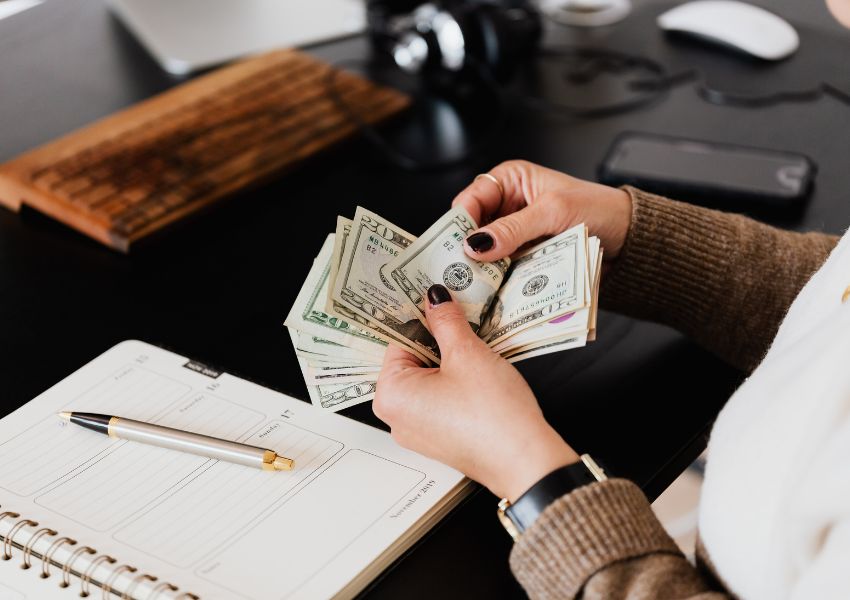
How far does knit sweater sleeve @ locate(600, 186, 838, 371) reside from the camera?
0.91 meters

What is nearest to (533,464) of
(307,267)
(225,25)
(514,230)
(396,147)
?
(514,230)

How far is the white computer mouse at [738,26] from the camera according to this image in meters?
1.40

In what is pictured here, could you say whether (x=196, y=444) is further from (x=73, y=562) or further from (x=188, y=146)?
(x=188, y=146)

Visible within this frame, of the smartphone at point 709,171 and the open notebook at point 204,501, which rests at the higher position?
the smartphone at point 709,171

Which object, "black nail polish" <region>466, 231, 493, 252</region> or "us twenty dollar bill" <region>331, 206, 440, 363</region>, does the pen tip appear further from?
"black nail polish" <region>466, 231, 493, 252</region>

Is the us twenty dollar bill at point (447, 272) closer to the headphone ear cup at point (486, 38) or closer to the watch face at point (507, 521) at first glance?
the watch face at point (507, 521)

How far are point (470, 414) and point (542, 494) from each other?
0.09m

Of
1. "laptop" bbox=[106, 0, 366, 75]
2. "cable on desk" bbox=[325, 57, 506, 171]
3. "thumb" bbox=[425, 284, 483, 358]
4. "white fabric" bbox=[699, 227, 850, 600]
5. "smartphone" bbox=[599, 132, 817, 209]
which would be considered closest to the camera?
"white fabric" bbox=[699, 227, 850, 600]

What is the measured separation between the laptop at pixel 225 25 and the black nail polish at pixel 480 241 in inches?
32.6

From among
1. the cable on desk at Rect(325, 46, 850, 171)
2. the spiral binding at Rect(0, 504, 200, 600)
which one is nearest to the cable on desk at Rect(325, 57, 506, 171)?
the cable on desk at Rect(325, 46, 850, 171)

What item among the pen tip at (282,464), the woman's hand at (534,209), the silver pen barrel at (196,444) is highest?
the woman's hand at (534,209)

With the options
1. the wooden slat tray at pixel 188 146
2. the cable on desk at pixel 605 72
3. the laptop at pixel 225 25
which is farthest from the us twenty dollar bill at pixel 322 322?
the laptop at pixel 225 25

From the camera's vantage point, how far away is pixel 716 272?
91cm

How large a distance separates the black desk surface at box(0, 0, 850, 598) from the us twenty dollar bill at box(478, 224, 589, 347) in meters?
0.09
